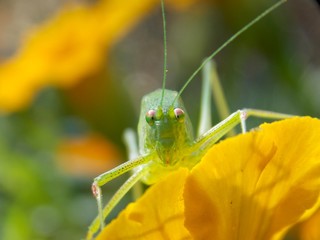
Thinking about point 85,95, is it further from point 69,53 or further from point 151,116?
point 151,116

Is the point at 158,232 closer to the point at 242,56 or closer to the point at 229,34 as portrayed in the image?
the point at 242,56

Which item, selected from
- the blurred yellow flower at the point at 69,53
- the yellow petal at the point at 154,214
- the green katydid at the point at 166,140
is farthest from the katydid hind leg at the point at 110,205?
the blurred yellow flower at the point at 69,53

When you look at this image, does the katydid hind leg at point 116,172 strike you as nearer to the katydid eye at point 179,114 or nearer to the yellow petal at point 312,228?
the katydid eye at point 179,114

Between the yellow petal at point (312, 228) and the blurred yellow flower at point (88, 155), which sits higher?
the blurred yellow flower at point (88, 155)

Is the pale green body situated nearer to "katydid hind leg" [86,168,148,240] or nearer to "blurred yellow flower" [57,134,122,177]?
"katydid hind leg" [86,168,148,240]

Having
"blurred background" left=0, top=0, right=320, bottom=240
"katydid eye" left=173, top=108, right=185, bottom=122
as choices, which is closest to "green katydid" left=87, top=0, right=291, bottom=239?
"katydid eye" left=173, top=108, right=185, bottom=122

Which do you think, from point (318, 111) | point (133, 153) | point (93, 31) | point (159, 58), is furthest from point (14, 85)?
point (159, 58)
